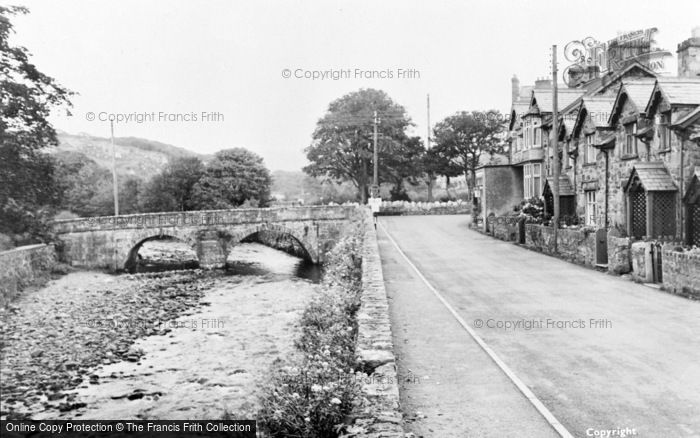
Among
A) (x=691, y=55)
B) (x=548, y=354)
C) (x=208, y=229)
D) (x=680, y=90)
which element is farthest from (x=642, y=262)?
(x=208, y=229)

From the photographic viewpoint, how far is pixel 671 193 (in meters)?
20.4

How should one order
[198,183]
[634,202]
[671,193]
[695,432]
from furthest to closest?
[198,183] < [634,202] < [671,193] < [695,432]

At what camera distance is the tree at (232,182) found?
58969mm

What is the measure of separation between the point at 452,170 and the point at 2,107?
67274mm

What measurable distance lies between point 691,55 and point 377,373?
2645 centimetres

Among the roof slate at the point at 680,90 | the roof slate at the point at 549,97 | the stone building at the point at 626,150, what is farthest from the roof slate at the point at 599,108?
the roof slate at the point at 549,97

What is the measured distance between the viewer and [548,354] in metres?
9.84

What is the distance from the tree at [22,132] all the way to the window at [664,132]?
862 inches

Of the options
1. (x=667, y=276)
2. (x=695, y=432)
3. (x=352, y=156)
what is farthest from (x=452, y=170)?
(x=695, y=432)

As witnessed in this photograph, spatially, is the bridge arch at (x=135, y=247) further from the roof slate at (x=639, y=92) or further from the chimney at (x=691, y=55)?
the chimney at (x=691, y=55)

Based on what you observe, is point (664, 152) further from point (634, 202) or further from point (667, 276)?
point (667, 276)

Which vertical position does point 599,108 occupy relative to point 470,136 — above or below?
below

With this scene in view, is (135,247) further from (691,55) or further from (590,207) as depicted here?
(691,55)

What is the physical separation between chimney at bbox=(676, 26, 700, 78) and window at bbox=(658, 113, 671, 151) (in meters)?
7.01
